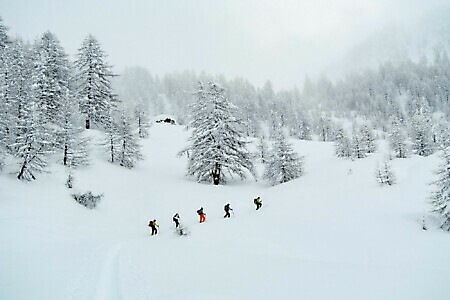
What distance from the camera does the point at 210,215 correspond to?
23.6 m

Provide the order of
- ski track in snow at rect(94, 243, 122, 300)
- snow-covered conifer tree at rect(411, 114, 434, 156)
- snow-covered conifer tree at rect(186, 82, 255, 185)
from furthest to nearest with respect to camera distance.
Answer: snow-covered conifer tree at rect(411, 114, 434, 156)
snow-covered conifer tree at rect(186, 82, 255, 185)
ski track in snow at rect(94, 243, 122, 300)

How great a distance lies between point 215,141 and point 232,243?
18.9m

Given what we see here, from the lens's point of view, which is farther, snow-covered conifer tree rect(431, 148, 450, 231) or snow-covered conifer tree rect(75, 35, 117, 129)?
snow-covered conifer tree rect(75, 35, 117, 129)

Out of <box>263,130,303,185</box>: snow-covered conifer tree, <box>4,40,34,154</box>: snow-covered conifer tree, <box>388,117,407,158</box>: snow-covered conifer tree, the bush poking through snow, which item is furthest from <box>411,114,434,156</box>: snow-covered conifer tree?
<box>4,40,34,154</box>: snow-covered conifer tree

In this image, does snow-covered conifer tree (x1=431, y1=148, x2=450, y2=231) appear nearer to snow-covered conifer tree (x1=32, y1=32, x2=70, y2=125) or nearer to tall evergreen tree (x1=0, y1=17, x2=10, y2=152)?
tall evergreen tree (x1=0, y1=17, x2=10, y2=152)

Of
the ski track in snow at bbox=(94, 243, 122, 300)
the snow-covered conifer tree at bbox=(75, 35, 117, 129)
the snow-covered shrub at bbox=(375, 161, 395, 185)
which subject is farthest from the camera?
the snow-covered conifer tree at bbox=(75, 35, 117, 129)

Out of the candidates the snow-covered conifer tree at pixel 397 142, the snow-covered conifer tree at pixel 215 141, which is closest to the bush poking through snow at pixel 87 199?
the snow-covered conifer tree at pixel 215 141

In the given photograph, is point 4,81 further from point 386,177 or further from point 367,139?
point 367,139

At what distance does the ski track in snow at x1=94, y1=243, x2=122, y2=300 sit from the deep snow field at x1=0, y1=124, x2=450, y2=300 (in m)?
0.05

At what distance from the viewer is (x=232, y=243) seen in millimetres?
14617

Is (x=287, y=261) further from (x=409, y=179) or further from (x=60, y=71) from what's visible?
(x=60, y=71)

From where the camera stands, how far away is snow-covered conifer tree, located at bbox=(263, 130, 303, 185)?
3278cm

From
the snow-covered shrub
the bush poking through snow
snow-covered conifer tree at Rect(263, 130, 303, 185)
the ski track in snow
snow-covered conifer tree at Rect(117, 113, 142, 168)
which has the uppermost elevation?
snow-covered conifer tree at Rect(117, 113, 142, 168)

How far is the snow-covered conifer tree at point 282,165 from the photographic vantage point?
32781mm
